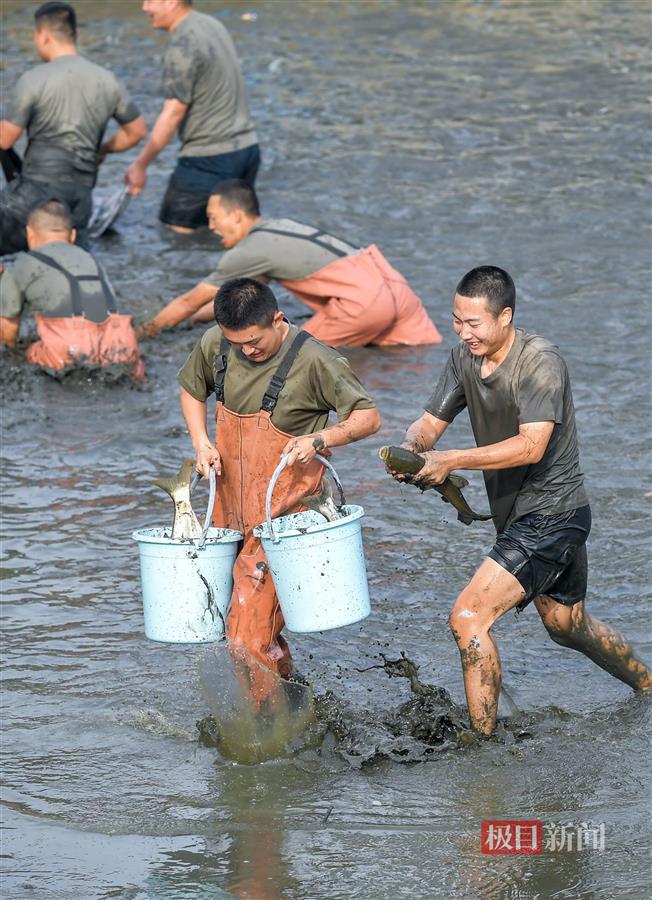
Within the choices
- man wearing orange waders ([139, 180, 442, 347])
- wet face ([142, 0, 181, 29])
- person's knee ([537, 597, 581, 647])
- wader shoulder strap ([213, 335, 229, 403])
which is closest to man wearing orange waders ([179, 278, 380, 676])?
wader shoulder strap ([213, 335, 229, 403])

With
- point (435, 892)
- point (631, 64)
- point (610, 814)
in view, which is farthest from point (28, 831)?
point (631, 64)

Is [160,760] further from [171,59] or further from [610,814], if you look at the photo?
[171,59]

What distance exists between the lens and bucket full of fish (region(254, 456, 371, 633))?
470 centimetres

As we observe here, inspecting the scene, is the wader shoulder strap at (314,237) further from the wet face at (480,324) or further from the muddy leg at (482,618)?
the muddy leg at (482,618)

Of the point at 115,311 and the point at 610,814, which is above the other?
the point at 115,311

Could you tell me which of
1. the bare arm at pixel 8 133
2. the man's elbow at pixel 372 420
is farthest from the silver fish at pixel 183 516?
the bare arm at pixel 8 133

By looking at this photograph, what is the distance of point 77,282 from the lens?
8609mm

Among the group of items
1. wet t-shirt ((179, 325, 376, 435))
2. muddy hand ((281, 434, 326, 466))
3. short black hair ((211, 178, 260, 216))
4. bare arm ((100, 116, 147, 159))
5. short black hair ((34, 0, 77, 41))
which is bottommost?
muddy hand ((281, 434, 326, 466))

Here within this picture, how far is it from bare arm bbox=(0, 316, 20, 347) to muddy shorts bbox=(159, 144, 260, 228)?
117 inches

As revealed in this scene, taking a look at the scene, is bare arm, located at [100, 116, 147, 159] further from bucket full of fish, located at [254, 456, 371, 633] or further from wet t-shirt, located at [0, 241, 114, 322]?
bucket full of fish, located at [254, 456, 371, 633]

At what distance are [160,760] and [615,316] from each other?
5615 millimetres

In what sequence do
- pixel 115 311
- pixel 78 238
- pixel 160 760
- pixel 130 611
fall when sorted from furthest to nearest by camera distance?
pixel 78 238 → pixel 115 311 → pixel 130 611 → pixel 160 760

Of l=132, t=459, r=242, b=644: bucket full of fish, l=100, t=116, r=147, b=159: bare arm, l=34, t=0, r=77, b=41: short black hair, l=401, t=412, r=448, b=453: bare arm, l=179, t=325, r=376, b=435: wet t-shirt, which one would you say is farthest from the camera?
l=100, t=116, r=147, b=159: bare arm

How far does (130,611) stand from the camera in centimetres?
639
